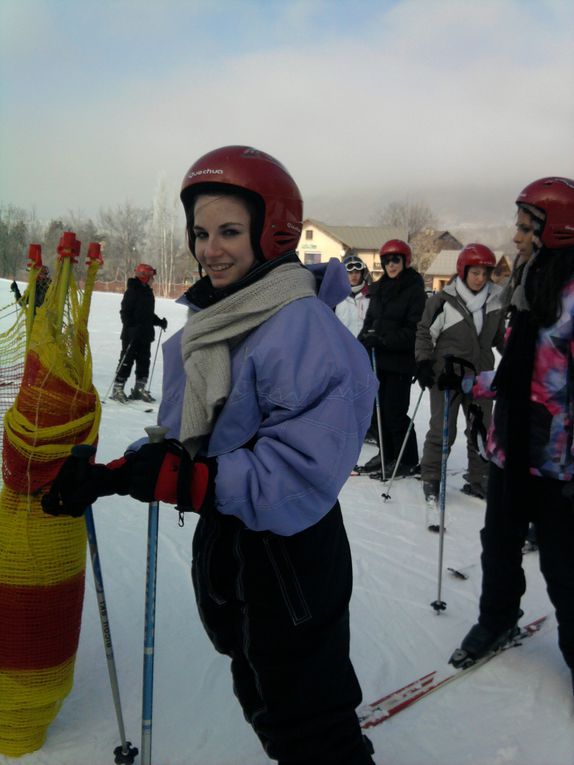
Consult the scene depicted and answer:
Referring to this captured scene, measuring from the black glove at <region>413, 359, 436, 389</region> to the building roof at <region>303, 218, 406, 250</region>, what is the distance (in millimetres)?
57554

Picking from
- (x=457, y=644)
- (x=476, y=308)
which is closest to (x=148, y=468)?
(x=457, y=644)

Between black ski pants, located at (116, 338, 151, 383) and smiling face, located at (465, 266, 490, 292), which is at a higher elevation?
smiling face, located at (465, 266, 490, 292)

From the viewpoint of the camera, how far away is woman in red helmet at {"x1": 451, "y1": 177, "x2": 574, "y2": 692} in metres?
2.50

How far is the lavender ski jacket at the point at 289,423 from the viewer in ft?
4.67

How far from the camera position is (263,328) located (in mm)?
1582

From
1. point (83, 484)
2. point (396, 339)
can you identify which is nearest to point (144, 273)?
point (396, 339)

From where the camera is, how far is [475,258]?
5.16 metres

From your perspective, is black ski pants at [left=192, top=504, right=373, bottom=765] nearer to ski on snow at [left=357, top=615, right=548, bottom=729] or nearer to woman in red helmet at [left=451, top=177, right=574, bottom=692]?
ski on snow at [left=357, top=615, right=548, bottom=729]

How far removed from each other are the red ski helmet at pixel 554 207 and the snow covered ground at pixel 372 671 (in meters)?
2.07

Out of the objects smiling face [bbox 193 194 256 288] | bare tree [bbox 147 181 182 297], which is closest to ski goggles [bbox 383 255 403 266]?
smiling face [bbox 193 194 256 288]

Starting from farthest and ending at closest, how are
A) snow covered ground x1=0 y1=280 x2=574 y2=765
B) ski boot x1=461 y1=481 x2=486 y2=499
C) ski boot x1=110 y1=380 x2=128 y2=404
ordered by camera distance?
ski boot x1=110 y1=380 x2=128 y2=404 < ski boot x1=461 y1=481 x2=486 y2=499 < snow covered ground x1=0 y1=280 x2=574 y2=765

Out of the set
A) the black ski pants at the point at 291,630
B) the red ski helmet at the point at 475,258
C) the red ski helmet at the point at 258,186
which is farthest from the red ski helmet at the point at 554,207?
the red ski helmet at the point at 475,258

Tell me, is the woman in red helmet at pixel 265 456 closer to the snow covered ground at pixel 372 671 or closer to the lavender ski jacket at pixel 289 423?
the lavender ski jacket at pixel 289 423

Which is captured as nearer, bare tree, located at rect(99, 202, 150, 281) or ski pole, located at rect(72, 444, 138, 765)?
ski pole, located at rect(72, 444, 138, 765)
